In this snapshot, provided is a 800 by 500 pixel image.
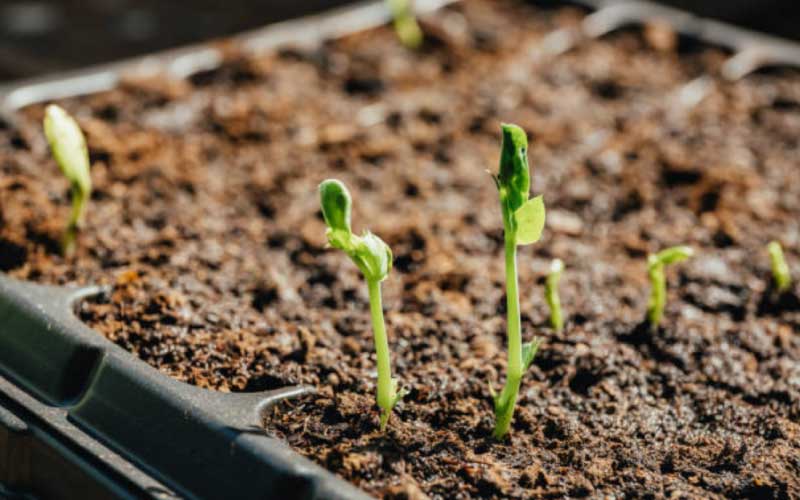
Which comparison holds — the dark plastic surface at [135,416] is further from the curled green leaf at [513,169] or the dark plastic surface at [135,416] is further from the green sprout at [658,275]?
the green sprout at [658,275]

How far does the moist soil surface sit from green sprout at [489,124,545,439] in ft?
0.24

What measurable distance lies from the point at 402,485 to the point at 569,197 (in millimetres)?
869

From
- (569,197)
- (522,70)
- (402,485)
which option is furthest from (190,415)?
(522,70)

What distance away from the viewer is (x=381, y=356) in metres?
1.09

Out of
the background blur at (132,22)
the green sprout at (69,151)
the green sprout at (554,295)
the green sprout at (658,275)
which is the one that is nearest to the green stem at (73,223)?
the green sprout at (69,151)

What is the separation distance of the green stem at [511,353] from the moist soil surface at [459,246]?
0.03m

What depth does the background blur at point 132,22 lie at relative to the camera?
3.10 m

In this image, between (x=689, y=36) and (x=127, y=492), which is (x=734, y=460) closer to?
(x=127, y=492)

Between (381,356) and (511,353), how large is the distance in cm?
13

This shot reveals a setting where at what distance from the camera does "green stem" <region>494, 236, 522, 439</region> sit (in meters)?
1.06

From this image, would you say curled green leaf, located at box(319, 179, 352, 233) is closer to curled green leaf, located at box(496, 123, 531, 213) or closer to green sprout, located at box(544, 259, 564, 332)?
curled green leaf, located at box(496, 123, 531, 213)

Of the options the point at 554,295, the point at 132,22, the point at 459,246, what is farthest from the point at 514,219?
the point at 132,22

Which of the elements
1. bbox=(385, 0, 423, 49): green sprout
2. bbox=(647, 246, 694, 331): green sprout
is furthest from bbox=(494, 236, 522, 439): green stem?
bbox=(385, 0, 423, 49): green sprout

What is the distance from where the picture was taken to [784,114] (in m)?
2.09
